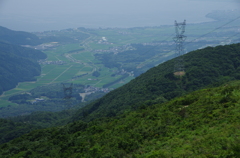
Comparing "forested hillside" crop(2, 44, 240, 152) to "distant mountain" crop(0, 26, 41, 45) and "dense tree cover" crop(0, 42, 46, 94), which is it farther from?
"distant mountain" crop(0, 26, 41, 45)

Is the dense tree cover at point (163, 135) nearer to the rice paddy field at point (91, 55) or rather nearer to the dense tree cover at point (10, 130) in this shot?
the dense tree cover at point (10, 130)

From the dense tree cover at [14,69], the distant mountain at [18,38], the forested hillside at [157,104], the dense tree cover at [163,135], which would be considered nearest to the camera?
the dense tree cover at [163,135]

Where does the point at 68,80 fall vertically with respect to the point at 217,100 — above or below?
below

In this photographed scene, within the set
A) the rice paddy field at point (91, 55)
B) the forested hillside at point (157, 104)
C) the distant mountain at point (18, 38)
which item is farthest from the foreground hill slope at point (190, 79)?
the distant mountain at point (18, 38)

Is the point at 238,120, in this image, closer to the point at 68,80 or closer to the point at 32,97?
the point at 32,97

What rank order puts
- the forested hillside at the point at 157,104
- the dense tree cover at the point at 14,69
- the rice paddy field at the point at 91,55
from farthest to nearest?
the dense tree cover at the point at 14,69 → the rice paddy field at the point at 91,55 → the forested hillside at the point at 157,104

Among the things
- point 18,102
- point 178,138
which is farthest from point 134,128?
point 18,102

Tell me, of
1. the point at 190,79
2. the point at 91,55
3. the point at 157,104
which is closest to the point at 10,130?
the point at 157,104

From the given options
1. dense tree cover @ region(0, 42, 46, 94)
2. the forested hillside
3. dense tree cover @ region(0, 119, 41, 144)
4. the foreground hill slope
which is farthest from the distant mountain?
the foreground hill slope

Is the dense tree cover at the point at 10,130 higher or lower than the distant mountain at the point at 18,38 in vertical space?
lower
